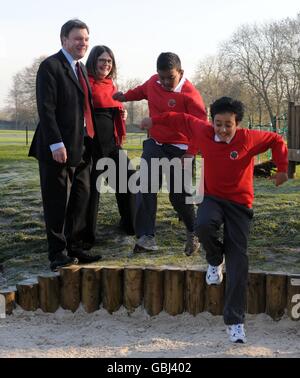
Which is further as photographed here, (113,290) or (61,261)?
(61,261)

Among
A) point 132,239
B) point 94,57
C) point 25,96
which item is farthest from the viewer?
point 25,96

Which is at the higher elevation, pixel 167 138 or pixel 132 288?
pixel 167 138

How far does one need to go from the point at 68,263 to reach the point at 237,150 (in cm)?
173

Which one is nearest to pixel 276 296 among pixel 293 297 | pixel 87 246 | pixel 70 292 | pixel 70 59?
pixel 293 297

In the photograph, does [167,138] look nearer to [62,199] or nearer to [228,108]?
[62,199]

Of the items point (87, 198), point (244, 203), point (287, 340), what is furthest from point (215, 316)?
point (87, 198)

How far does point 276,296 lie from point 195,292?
0.60 metres

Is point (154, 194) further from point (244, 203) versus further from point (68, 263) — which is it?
point (244, 203)

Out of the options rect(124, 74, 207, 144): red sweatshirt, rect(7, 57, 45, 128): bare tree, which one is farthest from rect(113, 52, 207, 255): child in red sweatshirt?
rect(7, 57, 45, 128): bare tree

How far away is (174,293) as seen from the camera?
4559 millimetres

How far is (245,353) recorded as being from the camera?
12.1ft

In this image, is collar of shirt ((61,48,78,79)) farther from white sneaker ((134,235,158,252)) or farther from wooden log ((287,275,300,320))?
wooden log ((287,275,300,320))

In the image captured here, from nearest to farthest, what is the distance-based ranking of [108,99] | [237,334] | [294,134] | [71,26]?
[237,334], [71,26], [108,99], [294,134]

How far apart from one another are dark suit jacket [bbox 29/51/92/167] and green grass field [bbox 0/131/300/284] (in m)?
1.06
